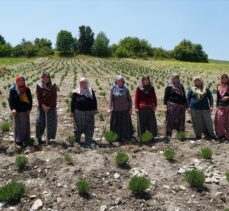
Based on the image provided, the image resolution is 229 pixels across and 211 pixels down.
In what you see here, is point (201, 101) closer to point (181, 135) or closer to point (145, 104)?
point (181, 135)

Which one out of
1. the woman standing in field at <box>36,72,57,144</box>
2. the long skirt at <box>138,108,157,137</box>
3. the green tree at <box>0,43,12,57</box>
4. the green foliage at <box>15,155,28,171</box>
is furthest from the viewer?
the green tree at <box>0,43,12,57</box>

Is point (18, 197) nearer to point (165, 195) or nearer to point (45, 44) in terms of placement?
point (165, 195)

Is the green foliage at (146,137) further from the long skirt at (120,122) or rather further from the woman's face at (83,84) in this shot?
the woman's face at (83,84)

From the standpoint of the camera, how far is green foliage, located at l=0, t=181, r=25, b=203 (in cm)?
648

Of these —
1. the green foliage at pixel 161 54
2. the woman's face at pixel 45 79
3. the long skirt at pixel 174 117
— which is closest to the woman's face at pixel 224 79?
the long skirt at pixel 174 117

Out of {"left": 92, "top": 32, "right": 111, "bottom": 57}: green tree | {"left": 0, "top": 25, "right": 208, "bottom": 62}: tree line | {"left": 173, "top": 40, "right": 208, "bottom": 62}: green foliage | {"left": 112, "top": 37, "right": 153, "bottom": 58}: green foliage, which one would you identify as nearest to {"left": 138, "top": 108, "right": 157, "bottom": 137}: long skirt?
{"left": 0, "top": 25, "right": 208, "bottom": 62}: tree line

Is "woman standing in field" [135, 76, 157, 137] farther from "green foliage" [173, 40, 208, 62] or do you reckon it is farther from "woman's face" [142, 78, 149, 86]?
"green foliage" [173, 40, 208, 62]

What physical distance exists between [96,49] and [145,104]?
100m

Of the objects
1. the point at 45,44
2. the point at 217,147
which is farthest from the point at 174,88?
the point at 45,44

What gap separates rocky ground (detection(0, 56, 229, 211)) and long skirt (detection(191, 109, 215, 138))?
0.42 metres

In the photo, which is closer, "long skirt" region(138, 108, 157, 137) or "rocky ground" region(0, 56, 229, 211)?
"rocky ground" region(0, 56, 229, 211)

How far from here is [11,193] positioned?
256 inches

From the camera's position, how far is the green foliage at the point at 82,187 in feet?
21.6

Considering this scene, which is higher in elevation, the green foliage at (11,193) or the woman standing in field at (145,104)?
the woman standing in field at (145,104)
